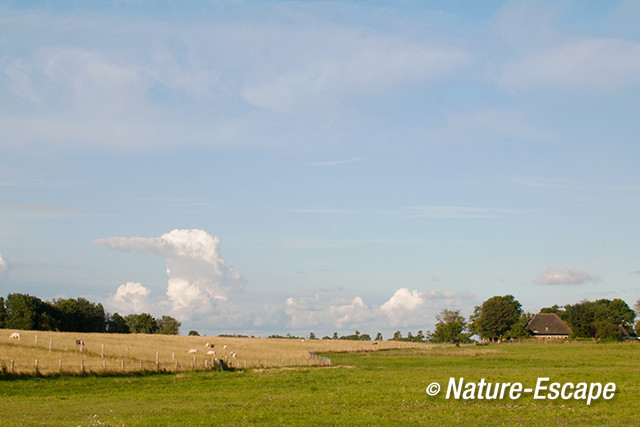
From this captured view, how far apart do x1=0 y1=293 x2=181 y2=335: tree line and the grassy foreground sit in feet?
353

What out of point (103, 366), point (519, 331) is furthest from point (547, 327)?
point (103, 366)

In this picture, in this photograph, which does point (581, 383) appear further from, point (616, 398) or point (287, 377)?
point (287, 377)

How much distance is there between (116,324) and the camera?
17775 cm

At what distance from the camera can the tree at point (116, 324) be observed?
580 ft

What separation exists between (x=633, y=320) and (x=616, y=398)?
7314 inches

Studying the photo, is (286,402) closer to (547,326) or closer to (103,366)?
(103,366)

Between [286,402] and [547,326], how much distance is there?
154 m

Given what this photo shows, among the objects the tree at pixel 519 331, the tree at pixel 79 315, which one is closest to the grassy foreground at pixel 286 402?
the tree at pixel 79 315

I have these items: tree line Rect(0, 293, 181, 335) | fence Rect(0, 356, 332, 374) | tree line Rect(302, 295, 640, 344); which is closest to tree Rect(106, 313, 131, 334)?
tree line Rect(0, 293, 181, 335)

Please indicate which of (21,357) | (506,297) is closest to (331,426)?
(21,357)

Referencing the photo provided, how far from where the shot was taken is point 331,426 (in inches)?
978

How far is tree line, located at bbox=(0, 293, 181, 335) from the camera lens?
454ft

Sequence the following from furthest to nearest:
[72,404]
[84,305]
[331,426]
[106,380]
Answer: [84,305] < [106,380] < [72,404] < [331,426]

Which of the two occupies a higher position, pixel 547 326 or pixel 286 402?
pixel 286 402
